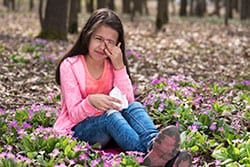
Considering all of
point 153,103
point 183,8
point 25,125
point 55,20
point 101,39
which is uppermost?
point 101,39

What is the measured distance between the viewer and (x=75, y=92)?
426 cm

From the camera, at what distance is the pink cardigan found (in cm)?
421

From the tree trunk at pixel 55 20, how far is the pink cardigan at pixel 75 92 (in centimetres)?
737

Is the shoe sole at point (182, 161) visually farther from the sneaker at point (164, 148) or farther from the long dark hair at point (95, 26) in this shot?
the long dark hair at point (95, 26)

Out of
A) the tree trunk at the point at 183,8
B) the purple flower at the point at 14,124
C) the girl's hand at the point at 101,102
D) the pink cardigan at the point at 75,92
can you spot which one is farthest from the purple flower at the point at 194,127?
the tree trunk at the point at 183,8

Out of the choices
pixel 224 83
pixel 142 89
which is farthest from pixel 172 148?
pixel 224 83

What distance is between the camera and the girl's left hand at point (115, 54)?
434 cm

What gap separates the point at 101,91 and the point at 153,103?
3.12ft

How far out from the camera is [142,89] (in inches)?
254

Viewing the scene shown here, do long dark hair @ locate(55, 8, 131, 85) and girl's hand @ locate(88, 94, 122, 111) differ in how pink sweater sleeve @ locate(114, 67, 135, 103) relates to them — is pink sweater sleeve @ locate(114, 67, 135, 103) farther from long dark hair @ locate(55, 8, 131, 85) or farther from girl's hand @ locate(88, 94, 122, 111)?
girl's hand @ locate(88, 94, 122, 111)

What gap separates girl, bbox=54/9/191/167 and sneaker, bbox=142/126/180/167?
0.19m

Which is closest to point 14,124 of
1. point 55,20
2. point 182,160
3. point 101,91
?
point 101,91

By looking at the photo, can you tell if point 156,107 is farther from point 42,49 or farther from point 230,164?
point 42,49

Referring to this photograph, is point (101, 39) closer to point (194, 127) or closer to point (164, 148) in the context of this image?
point (194, 127)
